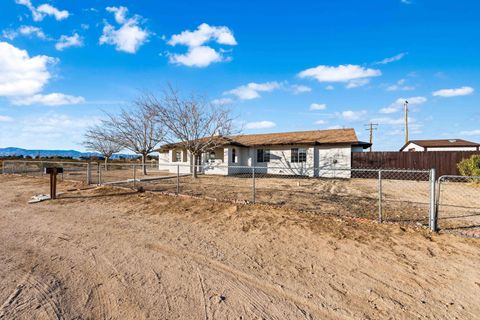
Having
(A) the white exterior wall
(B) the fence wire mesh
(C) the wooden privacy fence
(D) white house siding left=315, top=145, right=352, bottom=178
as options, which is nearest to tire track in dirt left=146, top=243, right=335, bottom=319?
(B) the fence wire mesh

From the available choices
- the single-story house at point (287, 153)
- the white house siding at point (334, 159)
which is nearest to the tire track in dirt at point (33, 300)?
the single-story house at point (287, 153)

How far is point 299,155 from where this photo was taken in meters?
19.3

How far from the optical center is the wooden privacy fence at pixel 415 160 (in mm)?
15523

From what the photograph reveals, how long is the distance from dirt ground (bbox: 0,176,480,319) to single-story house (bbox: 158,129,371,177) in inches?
439

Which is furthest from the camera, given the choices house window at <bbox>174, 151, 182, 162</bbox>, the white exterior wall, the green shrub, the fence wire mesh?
house window at <bbox>174, 151, 182, 162</bbox>

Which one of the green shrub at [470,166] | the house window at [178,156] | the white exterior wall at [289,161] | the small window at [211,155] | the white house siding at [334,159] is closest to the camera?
A: the green shrub at [470,166]

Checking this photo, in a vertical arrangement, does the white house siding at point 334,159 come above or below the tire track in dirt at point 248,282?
above

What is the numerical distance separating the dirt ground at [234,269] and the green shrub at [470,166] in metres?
12.7

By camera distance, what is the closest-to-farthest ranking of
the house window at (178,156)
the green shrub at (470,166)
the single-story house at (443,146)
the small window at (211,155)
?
Result: 1. the green shrub at (470,166)
2. the small window at (211,155)
3. the house window at (178,156)
4. the single-story house at (443,146)

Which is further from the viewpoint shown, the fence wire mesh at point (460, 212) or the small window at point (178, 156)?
the small window at point (178, 156)

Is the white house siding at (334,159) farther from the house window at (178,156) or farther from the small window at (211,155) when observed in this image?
the house window at (178,156)

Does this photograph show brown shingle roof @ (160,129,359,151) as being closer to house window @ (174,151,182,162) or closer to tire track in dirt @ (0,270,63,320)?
house window @ (174,151,182,162)

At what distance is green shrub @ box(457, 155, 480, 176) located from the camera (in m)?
13.4

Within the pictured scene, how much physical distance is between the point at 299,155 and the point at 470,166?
10.3 m
